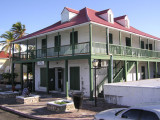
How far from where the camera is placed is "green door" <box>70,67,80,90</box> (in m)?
14.7

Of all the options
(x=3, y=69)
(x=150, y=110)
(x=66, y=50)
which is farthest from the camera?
(x=3, y=69)

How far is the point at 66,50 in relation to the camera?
14234 mm

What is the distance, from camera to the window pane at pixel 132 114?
16.1 ft

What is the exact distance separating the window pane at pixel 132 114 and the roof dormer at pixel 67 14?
509 inches

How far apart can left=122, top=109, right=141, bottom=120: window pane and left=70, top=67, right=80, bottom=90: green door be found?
31.4 ft

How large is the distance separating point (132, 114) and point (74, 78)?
1014cm

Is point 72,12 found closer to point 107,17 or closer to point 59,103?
point 107,17

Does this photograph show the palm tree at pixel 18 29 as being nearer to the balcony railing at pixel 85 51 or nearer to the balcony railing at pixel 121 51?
the balcony railing at pixel 85 51

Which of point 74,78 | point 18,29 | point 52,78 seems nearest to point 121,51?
point 74,78

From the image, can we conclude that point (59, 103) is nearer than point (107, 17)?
Yes

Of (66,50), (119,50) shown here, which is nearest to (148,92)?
(119,50)

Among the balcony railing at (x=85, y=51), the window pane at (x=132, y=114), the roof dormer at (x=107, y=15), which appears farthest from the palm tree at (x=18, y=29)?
the window pane at (x=132, y=114)

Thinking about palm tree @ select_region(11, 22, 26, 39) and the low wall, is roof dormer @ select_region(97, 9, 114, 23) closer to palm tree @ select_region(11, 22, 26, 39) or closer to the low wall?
the low wall

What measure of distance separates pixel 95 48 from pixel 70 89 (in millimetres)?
4743
